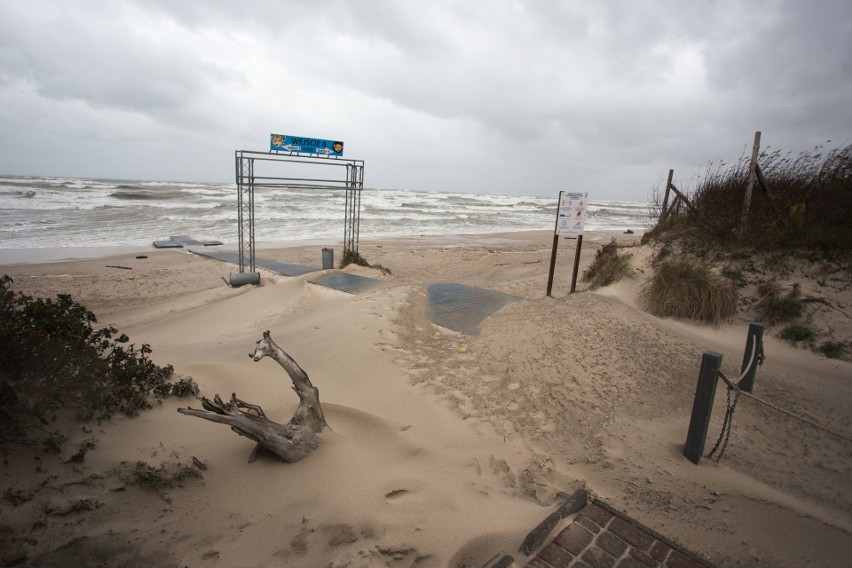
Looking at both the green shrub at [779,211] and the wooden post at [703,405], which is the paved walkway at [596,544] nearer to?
the wooden post at [703,405]

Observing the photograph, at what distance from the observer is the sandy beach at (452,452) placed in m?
2.33

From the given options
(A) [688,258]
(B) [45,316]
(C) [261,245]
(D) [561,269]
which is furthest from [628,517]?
(C) [261,245]

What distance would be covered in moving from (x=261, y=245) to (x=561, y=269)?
1118cm

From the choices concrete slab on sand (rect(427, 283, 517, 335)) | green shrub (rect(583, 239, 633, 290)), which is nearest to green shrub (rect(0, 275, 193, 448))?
concrete slab on sand (rect(427, 283, 517, 335))

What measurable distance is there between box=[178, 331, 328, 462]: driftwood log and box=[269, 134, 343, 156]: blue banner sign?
23.7 feet

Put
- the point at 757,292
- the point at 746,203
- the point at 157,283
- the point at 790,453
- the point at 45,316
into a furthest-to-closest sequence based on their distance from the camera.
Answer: the point at 157,283
the point at 746,203
the point at 757,292
the point at 790,453
the point at 45,316

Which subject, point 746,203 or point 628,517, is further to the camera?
point 746,203

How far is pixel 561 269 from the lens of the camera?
11.3 meters

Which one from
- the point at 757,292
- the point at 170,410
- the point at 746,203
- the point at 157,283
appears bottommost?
the point at 157,283

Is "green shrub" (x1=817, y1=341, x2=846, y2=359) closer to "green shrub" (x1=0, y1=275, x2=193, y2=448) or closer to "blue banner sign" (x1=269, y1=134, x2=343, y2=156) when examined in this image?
"green shrub" (x1=0, y1=275, x2=193, y2=448)

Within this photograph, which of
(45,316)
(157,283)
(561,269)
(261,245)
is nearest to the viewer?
(45,316)

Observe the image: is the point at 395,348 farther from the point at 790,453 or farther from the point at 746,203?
the point at 746,203

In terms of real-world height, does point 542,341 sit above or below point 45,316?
below

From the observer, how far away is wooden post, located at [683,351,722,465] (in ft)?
10.9
